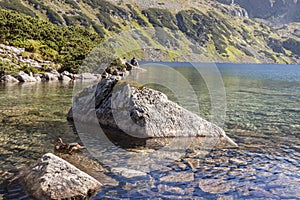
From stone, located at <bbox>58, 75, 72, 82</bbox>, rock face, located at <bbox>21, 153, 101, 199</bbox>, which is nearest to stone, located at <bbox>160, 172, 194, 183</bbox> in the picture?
rock face, located at <bbox>21, 153, 101, 199</bbox>

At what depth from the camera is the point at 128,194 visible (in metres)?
10.1

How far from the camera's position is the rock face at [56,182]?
9578mm

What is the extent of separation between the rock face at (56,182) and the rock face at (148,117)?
778cm

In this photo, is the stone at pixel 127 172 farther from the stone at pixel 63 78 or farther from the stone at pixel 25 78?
the stone at pixel 63 78

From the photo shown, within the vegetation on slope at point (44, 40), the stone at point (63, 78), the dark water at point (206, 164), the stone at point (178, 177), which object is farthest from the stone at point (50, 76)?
the stone at point (178, 177)

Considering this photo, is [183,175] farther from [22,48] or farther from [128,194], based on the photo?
[22,48]

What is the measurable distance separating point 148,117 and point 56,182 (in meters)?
8.95

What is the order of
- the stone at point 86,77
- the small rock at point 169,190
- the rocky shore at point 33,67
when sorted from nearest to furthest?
the small rock at point 169,190
the rocky shore at point 33,67
the stone at point 86,77

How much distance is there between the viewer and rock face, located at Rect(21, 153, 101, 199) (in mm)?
9578

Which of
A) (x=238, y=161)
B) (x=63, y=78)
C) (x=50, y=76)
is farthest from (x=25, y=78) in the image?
(x=238, y=161)

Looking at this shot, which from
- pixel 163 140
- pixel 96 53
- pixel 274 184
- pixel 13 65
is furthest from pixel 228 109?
pixel 96 53

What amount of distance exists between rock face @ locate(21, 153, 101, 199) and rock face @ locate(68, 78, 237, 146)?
7.78 meters

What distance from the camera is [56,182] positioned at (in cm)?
985

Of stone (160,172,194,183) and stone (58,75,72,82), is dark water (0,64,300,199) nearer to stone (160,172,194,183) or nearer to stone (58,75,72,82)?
stone (160,172,194,183)
